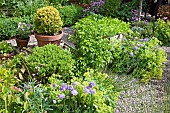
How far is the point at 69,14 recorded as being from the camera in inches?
261

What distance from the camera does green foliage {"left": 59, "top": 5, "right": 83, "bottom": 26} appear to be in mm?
6568

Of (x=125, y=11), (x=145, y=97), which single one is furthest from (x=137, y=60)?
(x=125, y=11)

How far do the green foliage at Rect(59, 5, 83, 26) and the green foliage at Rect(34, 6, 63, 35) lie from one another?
62.0 inches

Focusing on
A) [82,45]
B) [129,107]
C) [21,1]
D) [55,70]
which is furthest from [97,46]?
[21,1]

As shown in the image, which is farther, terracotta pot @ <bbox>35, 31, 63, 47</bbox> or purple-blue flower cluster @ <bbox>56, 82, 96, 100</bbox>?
terracotta pot @ <bbox>35, 31, 63, 47</bbox>

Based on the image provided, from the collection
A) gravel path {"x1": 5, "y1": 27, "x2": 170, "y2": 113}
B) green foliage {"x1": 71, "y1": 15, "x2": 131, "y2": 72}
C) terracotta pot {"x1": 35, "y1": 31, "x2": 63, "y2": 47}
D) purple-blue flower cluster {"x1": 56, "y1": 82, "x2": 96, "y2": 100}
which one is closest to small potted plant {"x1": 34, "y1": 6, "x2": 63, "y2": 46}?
terracotta pot {"x1": 35, "y1": 31, "x2": 63, "y2": 47}

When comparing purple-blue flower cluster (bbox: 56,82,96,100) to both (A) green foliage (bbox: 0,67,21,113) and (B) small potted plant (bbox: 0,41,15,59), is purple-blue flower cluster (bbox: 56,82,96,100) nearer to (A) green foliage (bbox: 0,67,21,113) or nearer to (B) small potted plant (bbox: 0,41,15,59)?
(A) green foliage (bbox: 0,67,21,113)

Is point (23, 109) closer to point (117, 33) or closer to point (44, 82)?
point (44, 82)

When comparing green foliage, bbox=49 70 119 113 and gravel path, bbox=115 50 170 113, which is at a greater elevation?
green foliage, bbox=49 70 119 113

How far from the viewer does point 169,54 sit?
17.1ft

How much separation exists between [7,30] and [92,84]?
3253 millimetres

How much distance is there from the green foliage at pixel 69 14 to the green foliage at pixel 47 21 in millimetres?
1574

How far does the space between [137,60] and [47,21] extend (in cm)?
163

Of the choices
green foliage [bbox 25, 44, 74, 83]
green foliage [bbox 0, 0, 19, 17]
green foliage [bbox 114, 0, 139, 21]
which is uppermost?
green foliage [bbox 0, 0, 19, 17]
